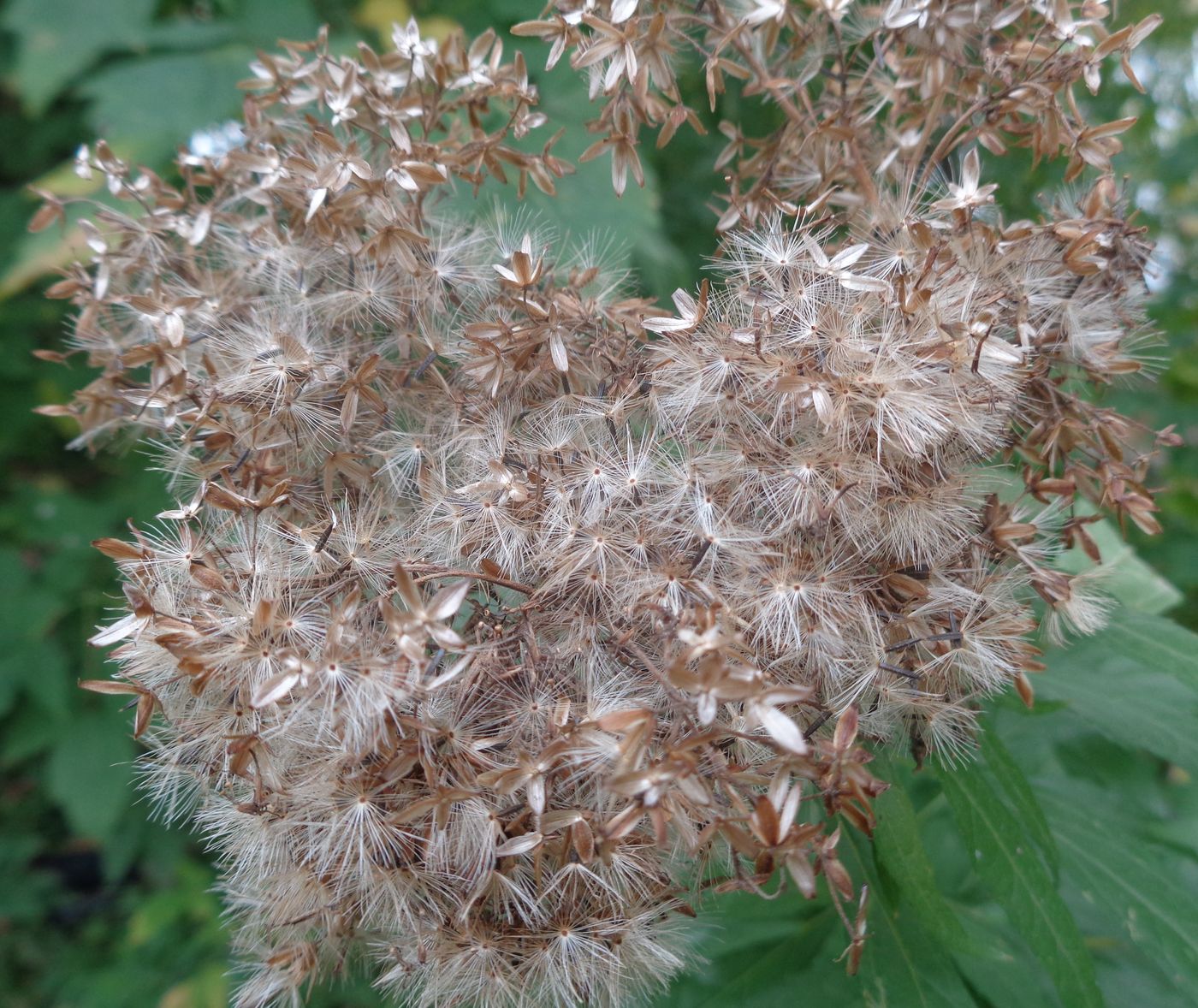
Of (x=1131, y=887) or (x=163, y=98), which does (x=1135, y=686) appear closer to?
(x=1131, y=887)

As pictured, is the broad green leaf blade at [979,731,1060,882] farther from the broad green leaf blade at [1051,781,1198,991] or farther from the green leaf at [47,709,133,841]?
the green leaf at [47,709,133,841]

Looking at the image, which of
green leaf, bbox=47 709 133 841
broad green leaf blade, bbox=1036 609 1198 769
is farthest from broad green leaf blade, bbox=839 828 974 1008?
Result: green leaf, bbox=47 709 133 841

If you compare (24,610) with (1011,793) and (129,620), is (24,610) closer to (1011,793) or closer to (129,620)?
(129,620)

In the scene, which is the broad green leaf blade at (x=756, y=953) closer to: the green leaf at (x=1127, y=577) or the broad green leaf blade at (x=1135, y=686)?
the broad green leaf blade at (x=1135, y=686)

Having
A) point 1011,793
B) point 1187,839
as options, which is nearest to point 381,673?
point 1011,793

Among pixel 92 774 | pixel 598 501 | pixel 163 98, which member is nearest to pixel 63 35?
pixel 163 98

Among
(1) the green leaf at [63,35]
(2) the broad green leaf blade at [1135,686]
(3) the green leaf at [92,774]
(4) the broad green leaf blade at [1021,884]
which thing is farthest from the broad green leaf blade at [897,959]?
(1) the green leaf at [63,35]
